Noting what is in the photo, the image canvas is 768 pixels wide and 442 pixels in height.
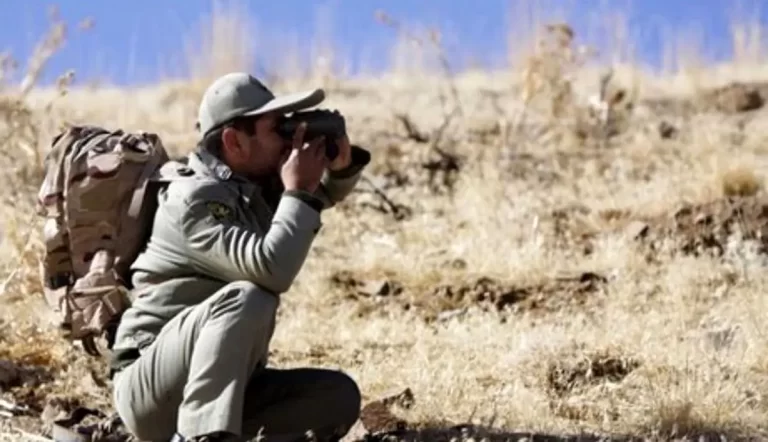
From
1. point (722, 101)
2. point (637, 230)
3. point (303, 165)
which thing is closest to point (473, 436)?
point (303, 165)

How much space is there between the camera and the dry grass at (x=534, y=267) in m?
6.24

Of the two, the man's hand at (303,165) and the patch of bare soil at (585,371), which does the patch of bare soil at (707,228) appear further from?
the man's hand at (303,165)

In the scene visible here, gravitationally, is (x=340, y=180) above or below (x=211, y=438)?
above

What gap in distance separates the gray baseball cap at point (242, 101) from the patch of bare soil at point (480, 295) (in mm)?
3508

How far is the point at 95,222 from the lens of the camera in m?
5.20

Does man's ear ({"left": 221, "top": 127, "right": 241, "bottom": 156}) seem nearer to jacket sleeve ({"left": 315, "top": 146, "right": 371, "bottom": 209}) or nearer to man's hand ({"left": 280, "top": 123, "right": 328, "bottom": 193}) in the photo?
man's hand ({"left": 280, "top": 123, "right": 328, "bottom": 193})

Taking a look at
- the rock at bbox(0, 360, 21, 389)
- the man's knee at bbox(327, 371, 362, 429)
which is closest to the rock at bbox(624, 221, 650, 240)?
the rock at bbox(0, 360, 21, 389)

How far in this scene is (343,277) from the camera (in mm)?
9227

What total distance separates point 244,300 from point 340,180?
2.12ft

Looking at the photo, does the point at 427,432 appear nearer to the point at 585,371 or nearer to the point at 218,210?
the point at 585,371

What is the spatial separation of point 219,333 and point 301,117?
73 centimetres

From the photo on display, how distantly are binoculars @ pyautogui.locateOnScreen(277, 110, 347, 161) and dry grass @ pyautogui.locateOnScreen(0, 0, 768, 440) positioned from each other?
130cm

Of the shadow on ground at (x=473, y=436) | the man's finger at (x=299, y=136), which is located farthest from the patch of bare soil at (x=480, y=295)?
the man's finger at (x=299, y=136)

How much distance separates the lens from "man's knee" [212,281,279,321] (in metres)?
4.59
